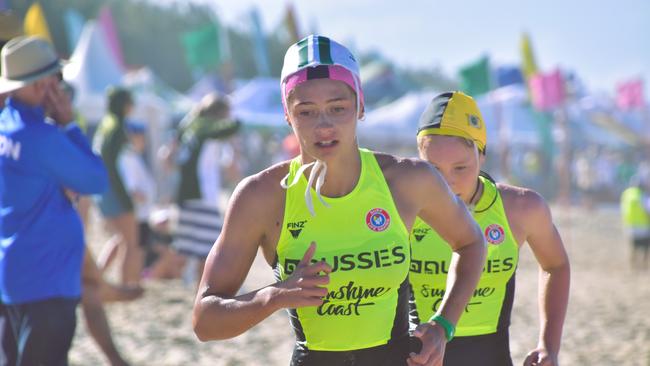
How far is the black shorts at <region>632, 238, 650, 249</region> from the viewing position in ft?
46.8

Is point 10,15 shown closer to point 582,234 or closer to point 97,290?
point 97,290

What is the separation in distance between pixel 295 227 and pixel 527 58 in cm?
2602

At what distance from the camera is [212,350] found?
6703 millimetres

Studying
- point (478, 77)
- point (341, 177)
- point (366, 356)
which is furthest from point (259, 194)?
point (478, 77)

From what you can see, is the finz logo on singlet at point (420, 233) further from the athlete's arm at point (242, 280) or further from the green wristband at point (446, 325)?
the athlete's arm at point (242, 280)

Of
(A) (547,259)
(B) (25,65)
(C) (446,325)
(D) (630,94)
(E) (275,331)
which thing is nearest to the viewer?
(C) (446,325)

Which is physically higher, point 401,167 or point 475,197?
point 401,167

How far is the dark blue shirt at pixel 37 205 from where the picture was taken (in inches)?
145

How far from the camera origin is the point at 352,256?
2412mm

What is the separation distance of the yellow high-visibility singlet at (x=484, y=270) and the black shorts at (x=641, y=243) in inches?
468

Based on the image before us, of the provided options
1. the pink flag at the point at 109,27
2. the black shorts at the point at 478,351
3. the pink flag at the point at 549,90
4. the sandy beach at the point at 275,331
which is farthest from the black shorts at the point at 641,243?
the pink flag at the point at 109,27

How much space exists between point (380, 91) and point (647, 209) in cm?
2500

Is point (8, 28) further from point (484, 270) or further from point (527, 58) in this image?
point (527, 58)

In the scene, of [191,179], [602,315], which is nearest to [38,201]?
[191,179]
